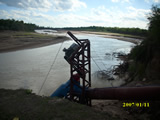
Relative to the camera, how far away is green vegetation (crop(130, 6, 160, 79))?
13008 millimetres

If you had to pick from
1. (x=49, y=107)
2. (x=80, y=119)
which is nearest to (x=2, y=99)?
(x=49, y=107)

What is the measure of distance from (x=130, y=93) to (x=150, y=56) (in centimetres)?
946

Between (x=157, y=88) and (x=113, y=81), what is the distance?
11.0m

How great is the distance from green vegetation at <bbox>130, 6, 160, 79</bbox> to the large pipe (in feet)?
22.4

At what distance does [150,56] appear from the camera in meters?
14.4

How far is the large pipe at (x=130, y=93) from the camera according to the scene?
6059 millimetres

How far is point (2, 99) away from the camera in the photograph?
7.52 m

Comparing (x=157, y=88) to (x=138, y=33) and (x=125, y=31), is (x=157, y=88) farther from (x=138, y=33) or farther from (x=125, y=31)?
(x=125, y=31)
